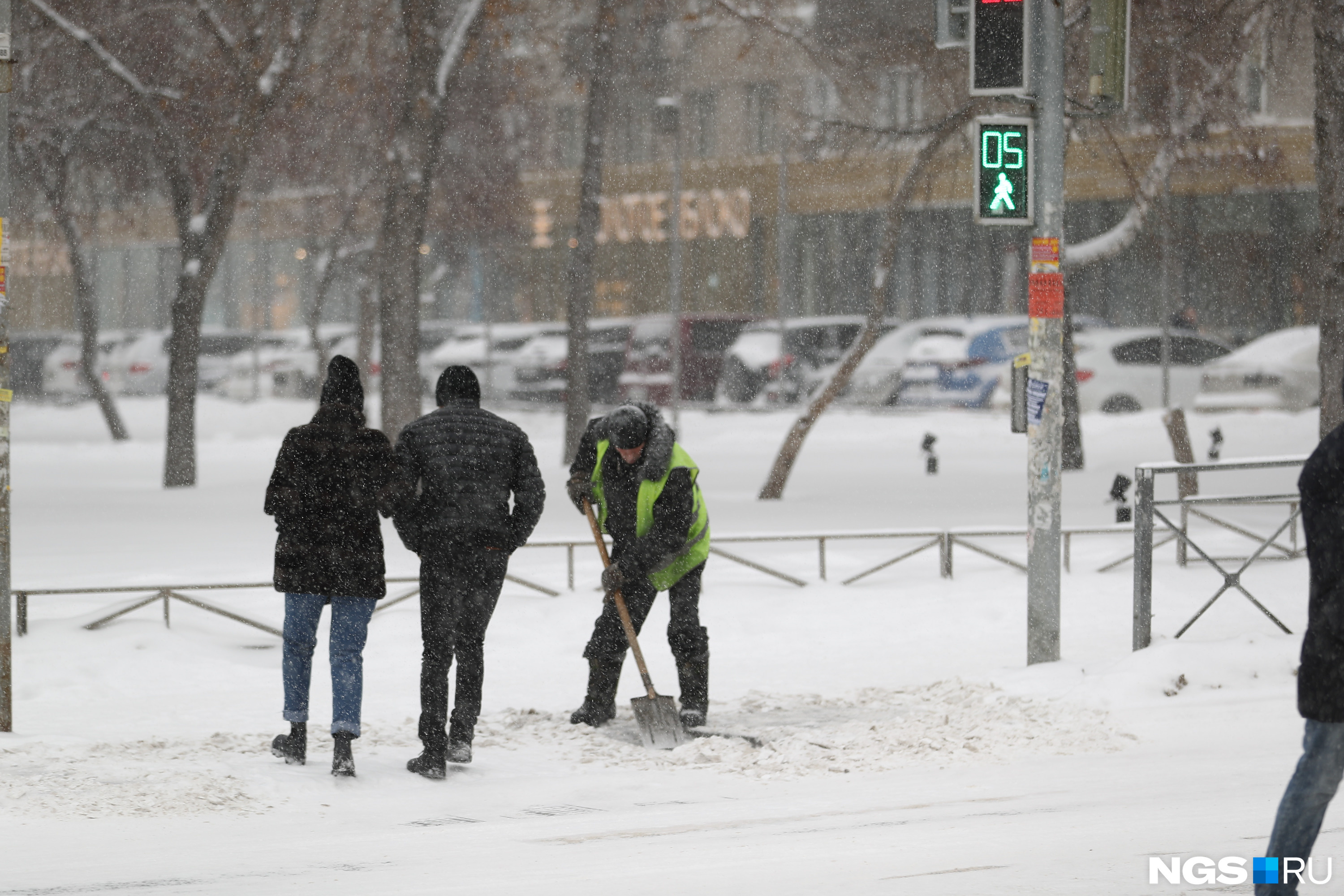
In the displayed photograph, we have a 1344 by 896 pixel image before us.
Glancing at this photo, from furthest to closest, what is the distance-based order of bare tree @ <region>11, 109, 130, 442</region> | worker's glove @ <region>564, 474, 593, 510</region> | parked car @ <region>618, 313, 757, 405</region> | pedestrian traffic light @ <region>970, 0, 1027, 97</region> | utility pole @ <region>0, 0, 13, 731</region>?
parked car @ <region>618, 313, 757, 405</region> < bare tree @ <region>11, 109, 130, 442</region> < pedestrian traffic light @ <region>970, 0, 1027, 97</region> < worker's glove @ <region>564, 474, 593, 510</region> < utility pole @ <region>0, 0, 13, 731</region>

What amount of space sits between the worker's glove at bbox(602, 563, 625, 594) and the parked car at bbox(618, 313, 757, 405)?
77.1 feet

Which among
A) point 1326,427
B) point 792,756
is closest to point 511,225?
point 1326,427

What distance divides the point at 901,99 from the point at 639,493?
118 feet

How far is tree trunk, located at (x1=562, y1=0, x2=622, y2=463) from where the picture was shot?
20.2 metres

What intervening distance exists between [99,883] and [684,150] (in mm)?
41229

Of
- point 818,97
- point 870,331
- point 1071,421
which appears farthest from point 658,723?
point 818,97

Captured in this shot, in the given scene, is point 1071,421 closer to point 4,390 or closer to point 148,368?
point 4,390

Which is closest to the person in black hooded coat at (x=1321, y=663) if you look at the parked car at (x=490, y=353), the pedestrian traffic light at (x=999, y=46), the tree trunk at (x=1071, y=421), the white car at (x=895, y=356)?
the pedestrian traffic light at (x=999, y=46)

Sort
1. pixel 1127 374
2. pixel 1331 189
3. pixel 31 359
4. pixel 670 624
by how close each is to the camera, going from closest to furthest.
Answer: pixel 670 624 → pixel 1331 189 → pixel 1127 374 → pixel 31 359

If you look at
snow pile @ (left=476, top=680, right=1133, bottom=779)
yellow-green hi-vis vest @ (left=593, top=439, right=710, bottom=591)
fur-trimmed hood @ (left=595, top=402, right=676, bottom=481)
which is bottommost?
snow pile @ (left=476, top=680, right=1133, bottom=779)

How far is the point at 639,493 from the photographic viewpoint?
726cm

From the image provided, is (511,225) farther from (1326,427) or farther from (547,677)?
(547,677)

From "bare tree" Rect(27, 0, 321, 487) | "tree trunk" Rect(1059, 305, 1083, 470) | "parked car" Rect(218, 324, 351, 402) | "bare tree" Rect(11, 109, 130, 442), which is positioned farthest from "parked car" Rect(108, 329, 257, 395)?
"tree trunk" Rect(1059, 305, 1083, 470)

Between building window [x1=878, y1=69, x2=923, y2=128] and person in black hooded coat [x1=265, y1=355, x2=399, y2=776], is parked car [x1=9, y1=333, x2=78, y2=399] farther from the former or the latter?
person in black hooded coat [x1=265, y1=355, x2=399, y2=776]
